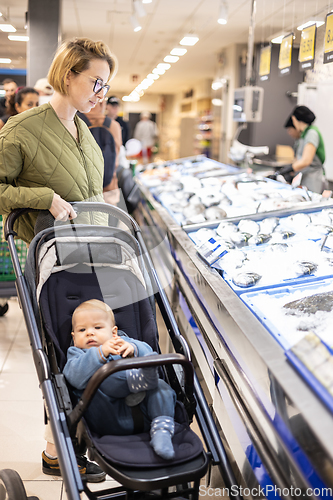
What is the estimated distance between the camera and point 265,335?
57.2 inches

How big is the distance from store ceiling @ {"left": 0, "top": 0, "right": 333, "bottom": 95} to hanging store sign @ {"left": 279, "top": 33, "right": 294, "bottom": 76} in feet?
0.66

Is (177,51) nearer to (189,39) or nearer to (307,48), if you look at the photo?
(189,39)

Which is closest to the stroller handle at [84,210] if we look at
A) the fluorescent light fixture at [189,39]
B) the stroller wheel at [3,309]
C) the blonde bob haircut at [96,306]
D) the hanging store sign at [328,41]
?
the blonde bob haircut at [96,306]

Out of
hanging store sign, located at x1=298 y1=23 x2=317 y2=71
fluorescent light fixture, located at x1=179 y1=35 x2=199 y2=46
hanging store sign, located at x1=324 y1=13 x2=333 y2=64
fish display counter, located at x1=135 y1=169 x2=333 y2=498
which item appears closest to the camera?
fish display counter, located at x1=135 y1=169 x2=333 y2=498

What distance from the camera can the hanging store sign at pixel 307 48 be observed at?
4128 mm

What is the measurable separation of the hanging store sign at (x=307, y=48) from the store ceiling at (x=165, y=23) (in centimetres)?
26

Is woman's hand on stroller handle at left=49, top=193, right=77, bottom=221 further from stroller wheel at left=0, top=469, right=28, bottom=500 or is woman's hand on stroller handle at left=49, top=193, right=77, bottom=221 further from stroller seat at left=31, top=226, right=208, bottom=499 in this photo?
stroller wheel at left=0, top=469, right=28, bottom=500

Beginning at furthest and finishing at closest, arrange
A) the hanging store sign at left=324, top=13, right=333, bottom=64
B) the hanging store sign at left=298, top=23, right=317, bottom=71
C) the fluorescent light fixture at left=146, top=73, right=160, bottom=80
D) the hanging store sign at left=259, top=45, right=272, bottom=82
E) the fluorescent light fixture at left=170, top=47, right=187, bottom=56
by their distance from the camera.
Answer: the fluorescent light fixture at left=146, top=73, right=160, bottom=80, the fluorescent light fixture at left=170, top=47, right=187, bottom=56, the hanging store sign at left=259, top=45, right=272, bottom=82, the hanging store sign at left=298, top=23, right=317, bottom=71, the hanging store sign at left=324, top=13, right=333, bottom=64

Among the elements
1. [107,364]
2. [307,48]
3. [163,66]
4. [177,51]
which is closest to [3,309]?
[107,364]

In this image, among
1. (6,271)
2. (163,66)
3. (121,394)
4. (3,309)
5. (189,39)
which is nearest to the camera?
(121,394)

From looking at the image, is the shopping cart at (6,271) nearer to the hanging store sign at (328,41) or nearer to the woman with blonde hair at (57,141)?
the woman with blonde hair at (57,141)

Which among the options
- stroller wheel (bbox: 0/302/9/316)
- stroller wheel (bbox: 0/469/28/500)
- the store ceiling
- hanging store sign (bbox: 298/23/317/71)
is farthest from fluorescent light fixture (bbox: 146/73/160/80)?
stroller wheel (bbox: 0/469/28/500)

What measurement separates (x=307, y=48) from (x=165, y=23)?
16.8 feet

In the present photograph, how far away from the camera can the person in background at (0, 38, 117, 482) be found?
172 cm
